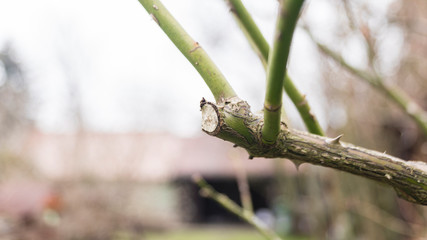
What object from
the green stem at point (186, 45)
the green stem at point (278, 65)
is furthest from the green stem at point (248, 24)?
the green stem at point (278, 65)

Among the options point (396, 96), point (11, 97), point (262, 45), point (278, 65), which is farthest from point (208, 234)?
point (278, 65)

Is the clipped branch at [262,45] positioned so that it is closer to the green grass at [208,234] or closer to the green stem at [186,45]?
the green stem at [186,45]

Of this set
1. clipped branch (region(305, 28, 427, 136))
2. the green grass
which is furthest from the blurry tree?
clipped branch (region(305, 28, 427, 136))

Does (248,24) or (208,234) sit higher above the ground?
(208,234)

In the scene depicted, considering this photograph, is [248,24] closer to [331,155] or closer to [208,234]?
Answer: [331,155]

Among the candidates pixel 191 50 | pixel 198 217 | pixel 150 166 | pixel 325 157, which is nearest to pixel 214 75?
pixel 191 50
